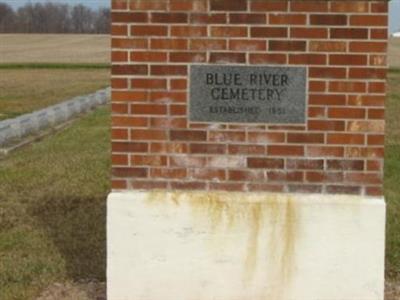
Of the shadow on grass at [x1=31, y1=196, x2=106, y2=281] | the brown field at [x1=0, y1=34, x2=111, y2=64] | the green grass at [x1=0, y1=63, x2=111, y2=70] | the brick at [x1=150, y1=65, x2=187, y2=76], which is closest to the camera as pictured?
the brick at [x1=150, y1=65, x2=187, y2=76]

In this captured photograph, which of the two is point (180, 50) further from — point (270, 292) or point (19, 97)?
point (19, 97)

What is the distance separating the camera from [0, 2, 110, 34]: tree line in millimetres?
126562

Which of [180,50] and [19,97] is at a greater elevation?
[180,50]

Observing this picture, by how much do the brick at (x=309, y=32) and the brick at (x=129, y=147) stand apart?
3.43 ft

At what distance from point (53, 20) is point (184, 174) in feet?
425

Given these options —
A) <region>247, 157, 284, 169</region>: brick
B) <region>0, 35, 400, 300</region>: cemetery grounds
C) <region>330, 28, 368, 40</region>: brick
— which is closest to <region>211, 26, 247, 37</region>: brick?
<region>330, 28, 368, 40</region>: brick

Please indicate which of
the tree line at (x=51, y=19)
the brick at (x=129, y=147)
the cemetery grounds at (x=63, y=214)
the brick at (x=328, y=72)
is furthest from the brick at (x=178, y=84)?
the tree line at (x=51, y=19)

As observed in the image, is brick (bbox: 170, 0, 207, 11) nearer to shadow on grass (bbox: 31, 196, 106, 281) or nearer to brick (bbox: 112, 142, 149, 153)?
brick (bbox: 112, 142, 149, 153)

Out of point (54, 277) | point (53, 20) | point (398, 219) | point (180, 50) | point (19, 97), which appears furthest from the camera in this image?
point (53, 20)

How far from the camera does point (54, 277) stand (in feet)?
20.0

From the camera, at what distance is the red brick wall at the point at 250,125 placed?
15.0 ft

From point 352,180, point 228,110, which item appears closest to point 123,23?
point 228,110

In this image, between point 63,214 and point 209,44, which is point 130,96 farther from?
point 63,214

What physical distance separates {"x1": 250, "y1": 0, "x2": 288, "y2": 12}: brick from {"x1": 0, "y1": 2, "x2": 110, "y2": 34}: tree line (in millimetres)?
121689
